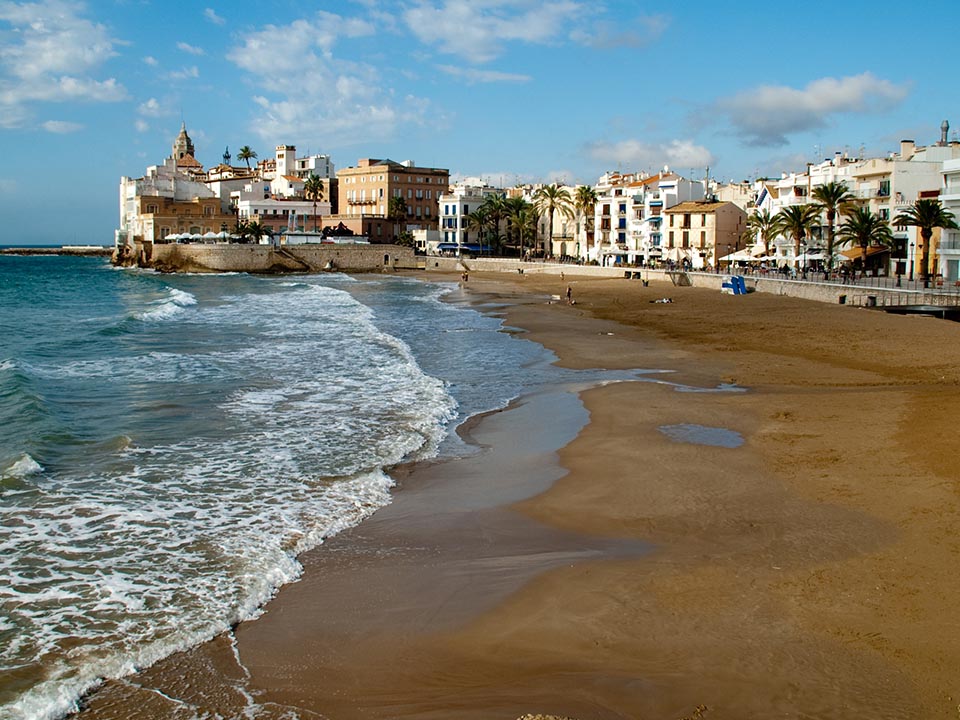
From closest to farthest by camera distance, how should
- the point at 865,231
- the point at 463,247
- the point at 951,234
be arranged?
the point at 951,234
the point at 865,231
the point at 463,247

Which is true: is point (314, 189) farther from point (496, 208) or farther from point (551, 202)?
point (551, 202)

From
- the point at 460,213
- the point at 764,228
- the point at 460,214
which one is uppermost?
the point at 460,213

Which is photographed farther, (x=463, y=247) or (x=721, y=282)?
(x=463, y=247)

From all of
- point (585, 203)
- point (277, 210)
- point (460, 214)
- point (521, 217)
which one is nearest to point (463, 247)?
point (460, 214)

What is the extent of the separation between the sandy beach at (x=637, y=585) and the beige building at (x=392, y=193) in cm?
9445

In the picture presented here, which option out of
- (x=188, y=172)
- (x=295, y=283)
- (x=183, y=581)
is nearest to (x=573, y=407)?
(x=183, y=581)

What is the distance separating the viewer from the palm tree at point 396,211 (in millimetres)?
108125

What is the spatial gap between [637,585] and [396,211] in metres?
102

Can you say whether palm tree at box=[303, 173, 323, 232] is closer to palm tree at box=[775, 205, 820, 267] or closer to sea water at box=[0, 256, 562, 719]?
palm tree at box=[775, 205, 820, 267]

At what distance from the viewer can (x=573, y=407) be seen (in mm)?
19031

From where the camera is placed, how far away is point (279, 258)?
90.3m

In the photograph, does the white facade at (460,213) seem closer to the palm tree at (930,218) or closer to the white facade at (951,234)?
the white facade at (951,234)

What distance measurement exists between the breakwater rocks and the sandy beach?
76339 millimetres

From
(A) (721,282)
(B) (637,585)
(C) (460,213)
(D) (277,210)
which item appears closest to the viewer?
(B) (637,585)
